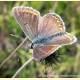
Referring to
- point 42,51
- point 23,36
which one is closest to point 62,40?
point 42,51

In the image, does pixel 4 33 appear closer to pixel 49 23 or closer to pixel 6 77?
pixel 6 77

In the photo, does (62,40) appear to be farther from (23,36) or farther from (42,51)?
(23,36)

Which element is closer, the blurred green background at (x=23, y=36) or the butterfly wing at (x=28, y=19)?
the butterfly wing at (x=28, y=19)

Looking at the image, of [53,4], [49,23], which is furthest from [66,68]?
[49,23]

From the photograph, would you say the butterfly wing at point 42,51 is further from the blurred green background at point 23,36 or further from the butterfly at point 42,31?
the blurred green background at point 23,36

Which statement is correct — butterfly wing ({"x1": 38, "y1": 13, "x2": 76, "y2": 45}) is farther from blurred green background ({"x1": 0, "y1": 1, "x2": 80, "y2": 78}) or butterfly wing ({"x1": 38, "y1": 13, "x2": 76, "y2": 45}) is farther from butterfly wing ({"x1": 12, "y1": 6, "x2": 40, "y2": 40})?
blurred green background ({"x1": 0, "y1": 1, "x2": 80, "y2": 78})

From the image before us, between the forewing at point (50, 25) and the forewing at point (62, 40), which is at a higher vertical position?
the forewing at point (50, 25)

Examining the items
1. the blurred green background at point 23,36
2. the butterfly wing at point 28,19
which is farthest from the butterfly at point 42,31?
the blurred green background at point 23,36

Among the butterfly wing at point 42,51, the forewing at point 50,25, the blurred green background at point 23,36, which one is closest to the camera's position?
the butterfly wing at point 42,51

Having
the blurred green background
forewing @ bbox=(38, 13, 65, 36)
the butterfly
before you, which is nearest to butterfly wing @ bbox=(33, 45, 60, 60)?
the butterfly
